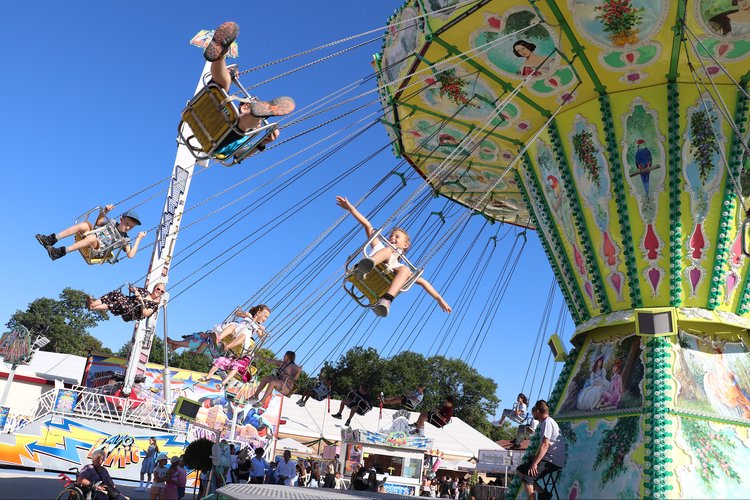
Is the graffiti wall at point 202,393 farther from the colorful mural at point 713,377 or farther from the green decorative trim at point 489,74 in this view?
the colorful mural at point 713,377

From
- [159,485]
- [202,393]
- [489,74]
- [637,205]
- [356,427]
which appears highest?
[489,74]

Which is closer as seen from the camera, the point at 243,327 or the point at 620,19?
the point at 620,19

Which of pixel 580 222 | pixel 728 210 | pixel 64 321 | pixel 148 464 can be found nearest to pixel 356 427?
pixel 148 464

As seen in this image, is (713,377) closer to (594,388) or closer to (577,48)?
(594,388)

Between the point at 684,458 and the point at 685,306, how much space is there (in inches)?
63.1

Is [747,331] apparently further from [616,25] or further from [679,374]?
[616,25]

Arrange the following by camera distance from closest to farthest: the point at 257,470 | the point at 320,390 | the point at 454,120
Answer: the point at 454,120 → the point at 257,470 → the point at 320,390

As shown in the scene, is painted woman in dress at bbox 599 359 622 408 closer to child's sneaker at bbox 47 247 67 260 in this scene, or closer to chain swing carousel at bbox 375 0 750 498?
chain swing carousel at bbox 375 0 750 498

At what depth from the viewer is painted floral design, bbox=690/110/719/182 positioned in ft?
22.9

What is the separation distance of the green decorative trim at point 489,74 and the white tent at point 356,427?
1994 cm

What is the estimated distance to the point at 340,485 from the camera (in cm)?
1652

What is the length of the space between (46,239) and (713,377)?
764cm

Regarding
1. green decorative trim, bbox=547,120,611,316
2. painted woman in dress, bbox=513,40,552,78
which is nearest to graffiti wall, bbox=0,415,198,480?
green decorative trim, bbox=547,120,611,316

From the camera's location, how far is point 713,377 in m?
6.65
